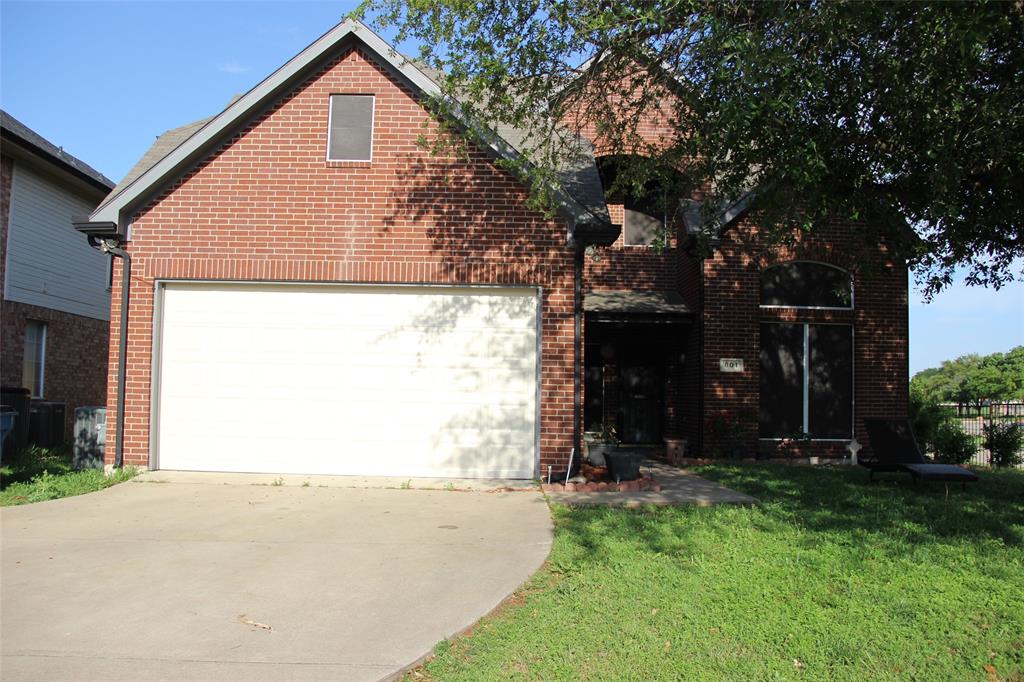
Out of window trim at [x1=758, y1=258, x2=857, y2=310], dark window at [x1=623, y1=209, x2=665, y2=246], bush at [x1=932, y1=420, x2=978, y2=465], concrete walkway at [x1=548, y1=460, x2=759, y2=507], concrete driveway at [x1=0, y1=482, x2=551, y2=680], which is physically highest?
dark window at [x1=623, y1=209, x2=665, y2=246]

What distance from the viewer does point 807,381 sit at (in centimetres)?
1419

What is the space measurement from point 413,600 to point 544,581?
103 centimetres

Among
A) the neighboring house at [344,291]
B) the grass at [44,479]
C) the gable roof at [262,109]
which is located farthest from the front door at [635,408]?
the grass at [44,479]

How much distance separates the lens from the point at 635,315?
14.4 meters

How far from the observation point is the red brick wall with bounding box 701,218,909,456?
1386cm

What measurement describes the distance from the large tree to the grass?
22.1ft

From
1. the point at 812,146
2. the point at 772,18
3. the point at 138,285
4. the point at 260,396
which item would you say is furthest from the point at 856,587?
the point at 138,285

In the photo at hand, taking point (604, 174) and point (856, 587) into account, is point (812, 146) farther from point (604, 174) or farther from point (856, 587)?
point (604, 174)

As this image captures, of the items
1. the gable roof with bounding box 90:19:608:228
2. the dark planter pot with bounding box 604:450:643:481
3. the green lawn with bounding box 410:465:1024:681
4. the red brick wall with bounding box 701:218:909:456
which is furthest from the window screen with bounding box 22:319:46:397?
the red brick wall with bounding box 701:218:909:456

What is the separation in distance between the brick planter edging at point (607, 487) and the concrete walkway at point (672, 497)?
159mm

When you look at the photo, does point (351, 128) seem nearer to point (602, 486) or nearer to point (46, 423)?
point (602, 486)

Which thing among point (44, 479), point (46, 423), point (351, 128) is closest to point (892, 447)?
point (351, 128)

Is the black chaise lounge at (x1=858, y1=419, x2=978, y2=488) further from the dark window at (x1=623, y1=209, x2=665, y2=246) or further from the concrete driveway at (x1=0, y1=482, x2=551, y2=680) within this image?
the dark window at (x1=623, y1=209, x2=665, y2=246)

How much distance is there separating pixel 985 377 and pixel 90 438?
299ft
